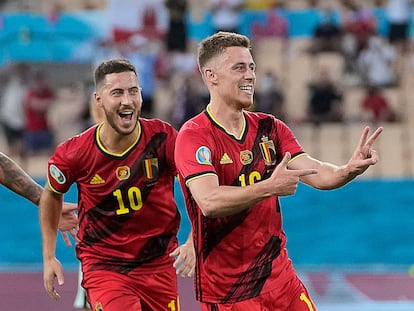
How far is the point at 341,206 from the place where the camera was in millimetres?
12875

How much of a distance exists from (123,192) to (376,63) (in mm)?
11572

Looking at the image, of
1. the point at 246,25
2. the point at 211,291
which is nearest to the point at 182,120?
the point at 246,25

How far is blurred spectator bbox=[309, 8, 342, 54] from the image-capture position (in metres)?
17.3

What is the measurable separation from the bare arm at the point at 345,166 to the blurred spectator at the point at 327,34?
1195 centimetres

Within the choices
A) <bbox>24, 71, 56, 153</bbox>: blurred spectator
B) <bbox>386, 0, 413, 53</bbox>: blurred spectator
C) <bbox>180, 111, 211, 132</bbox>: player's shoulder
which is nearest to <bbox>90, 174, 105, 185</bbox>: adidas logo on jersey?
<bbox>180, 111, 211, 132</bbox>: player's shoulder

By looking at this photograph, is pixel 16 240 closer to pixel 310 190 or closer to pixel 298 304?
pixel 310 190

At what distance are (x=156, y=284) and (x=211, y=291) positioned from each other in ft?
3.13

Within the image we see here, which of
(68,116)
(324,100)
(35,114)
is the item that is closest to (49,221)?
(35,114)

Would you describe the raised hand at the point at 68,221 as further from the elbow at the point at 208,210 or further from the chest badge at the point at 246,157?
the elbow at the point at 208,210

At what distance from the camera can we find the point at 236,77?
18.0ft

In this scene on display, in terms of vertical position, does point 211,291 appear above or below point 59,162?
below

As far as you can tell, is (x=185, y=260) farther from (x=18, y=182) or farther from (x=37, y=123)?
(x=37, y=123)

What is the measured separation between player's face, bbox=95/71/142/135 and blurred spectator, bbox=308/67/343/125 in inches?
392

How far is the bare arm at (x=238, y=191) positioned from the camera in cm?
489
